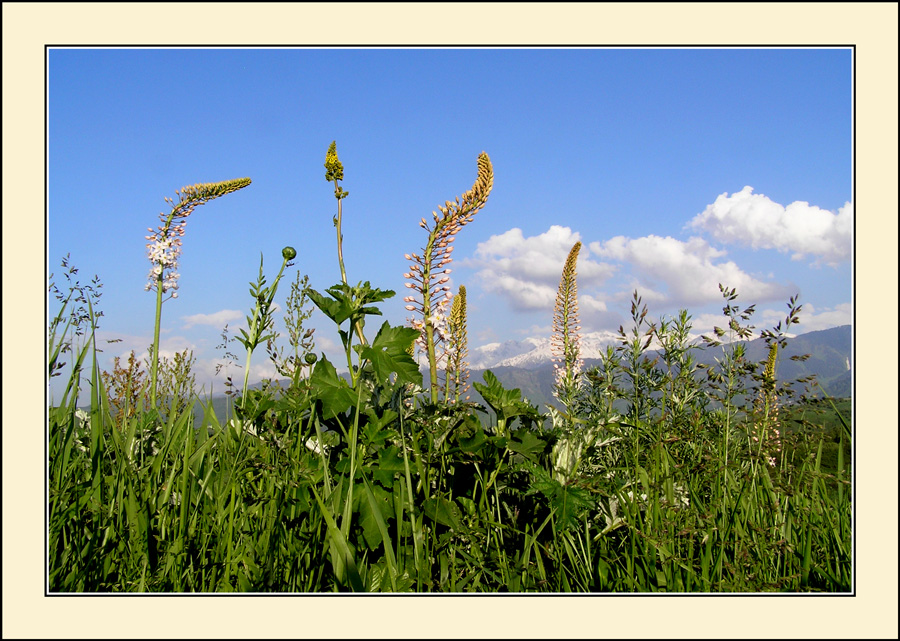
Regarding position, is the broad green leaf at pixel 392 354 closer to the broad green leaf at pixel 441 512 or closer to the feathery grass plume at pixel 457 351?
the broad green leaf at pixel 441 512

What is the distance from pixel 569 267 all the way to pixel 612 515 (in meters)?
4.11

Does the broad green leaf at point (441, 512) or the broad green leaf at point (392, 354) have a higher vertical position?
the broad green leaf at point (392, 354)

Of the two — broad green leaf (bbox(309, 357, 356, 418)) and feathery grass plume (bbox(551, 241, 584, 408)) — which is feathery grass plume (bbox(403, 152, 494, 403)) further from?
feathery grass plume (bbox(551, 241, 584, 408))

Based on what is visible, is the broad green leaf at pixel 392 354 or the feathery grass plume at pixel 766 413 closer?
the broad green leaf at pixel 392 354

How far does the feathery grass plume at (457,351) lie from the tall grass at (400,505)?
0.29m

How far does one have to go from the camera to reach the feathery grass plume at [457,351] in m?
3.04

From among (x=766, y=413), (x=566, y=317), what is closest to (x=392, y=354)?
(x=766, y=413)

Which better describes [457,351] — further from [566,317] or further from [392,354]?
[566,317]

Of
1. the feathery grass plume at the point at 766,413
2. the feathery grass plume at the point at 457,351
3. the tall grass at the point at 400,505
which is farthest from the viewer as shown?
the feathery grass plume at the point at 457,351

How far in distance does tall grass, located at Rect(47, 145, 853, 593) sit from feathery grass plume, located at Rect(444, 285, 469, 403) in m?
0.29

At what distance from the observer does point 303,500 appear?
207cm

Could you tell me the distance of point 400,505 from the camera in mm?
1966

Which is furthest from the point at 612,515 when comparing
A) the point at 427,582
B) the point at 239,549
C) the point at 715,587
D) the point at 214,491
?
the point at 214,491

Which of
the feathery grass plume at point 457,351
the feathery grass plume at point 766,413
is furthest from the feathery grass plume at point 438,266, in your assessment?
the feathery grass plume at point 766,413
